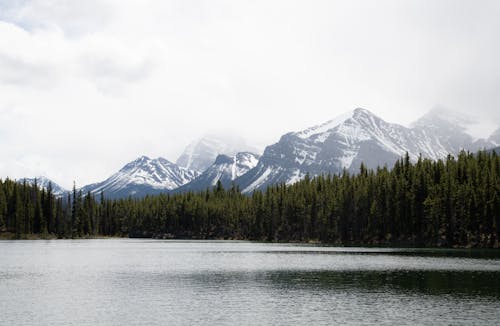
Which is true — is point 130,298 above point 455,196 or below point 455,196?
below

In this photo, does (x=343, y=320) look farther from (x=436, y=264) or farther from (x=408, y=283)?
(x=436, y=264)

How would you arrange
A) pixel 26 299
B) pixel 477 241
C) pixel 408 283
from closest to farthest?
pixel 26 299 < pixel 408 283 < pixel 477 241

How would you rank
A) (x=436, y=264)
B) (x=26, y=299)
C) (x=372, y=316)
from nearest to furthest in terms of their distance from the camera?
1. (x=372, y=316)
2. (x=26, y=299)
3. (x=436, y=264)

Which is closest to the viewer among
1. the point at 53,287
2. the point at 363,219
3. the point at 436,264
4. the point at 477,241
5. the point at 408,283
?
the point at 53,287

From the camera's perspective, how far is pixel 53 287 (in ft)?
206

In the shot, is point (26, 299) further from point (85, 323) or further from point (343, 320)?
point (343, 320)

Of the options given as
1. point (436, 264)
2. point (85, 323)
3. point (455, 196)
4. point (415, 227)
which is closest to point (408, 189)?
point (415, 227)

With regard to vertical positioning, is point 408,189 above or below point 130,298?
above

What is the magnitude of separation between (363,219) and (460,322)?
158m

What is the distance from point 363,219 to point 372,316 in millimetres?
155724

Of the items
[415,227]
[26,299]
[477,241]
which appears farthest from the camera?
[415,227]

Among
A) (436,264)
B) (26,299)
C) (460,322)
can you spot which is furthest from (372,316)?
(436,264)

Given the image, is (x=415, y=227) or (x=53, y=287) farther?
(x=415, y=227)

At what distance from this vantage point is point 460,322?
42.9 metres
